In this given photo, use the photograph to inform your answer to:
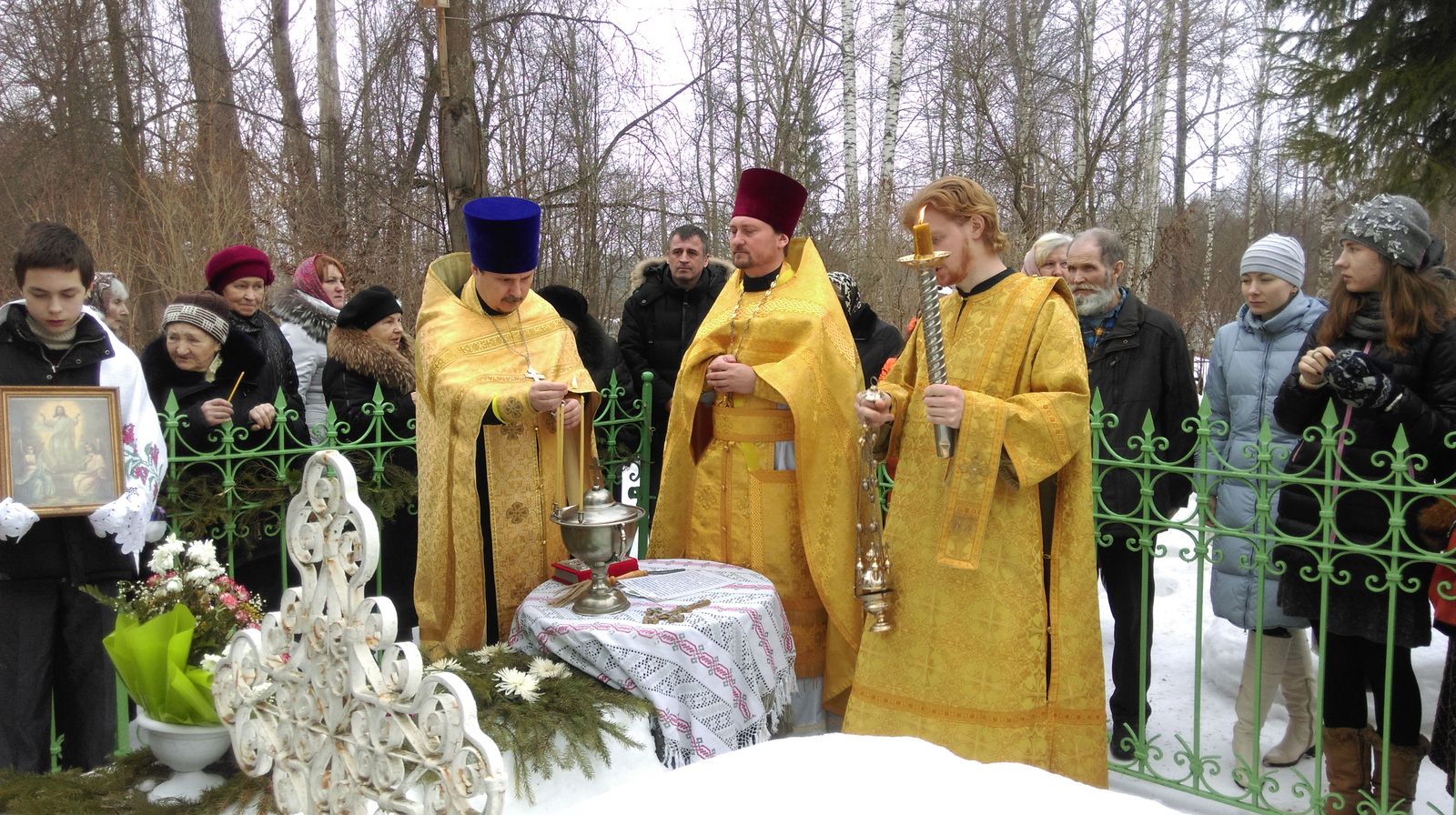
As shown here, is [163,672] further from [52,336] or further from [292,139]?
[292,139]

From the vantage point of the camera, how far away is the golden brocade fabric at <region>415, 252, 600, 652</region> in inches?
158

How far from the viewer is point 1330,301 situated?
12.4 feet

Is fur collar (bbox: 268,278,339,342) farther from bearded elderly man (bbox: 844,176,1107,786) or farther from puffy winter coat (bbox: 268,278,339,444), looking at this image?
bearded elderly man (bbox: 844,176,1107,786)

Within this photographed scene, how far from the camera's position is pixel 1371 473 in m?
3.68

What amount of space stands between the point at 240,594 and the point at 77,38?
13242 millimetres

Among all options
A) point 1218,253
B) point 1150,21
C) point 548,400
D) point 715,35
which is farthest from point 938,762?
point 1218,253

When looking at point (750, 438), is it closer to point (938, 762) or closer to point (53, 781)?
point (53, 781)

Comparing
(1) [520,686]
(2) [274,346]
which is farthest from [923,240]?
(2) [274,346]

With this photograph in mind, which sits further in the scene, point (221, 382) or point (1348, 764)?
point (221, 382)

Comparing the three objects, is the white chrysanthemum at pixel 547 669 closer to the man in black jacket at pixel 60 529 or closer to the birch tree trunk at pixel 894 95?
the man in black jacket at pixel 60 529

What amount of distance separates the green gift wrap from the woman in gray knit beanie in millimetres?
3417

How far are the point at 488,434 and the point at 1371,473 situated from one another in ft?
10.3

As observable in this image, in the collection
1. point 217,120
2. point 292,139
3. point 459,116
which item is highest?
point 217,120

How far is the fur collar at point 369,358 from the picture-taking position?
193 inches
